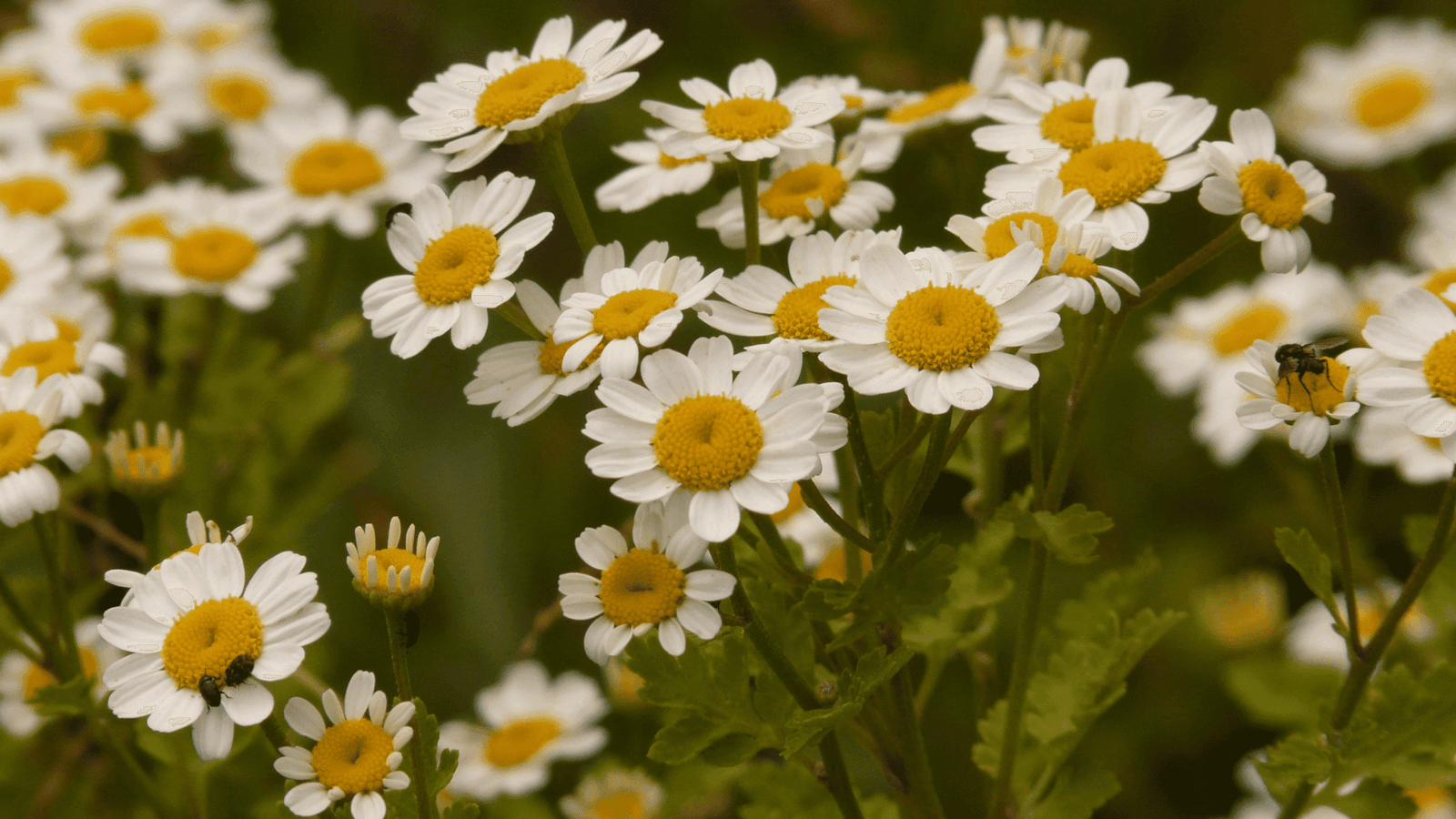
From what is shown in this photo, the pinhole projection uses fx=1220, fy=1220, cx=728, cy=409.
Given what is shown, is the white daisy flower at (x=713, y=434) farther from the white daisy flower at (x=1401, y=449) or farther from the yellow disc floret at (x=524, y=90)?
the white daisy flower at (x=1401, y=449)

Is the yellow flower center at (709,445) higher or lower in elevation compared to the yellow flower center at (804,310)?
lower

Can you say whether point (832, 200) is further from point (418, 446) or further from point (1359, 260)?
point (1359, 260)

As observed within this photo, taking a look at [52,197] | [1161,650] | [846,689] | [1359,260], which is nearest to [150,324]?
[52,197]

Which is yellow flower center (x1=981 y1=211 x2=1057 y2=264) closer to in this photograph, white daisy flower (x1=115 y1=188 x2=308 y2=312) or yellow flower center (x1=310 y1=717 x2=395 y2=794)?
yellow flower center (x1=310 y1=717 x2=395 y2=794)

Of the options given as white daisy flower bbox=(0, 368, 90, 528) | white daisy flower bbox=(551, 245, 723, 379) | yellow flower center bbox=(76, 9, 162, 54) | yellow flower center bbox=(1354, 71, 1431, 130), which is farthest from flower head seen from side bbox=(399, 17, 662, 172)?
yellow flower center bbox=(1354, 71, 1431, 130)

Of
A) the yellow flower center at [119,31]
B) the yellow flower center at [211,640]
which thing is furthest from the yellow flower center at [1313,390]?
the yellow flower center at [119,31]
